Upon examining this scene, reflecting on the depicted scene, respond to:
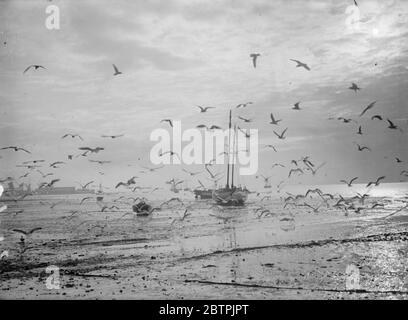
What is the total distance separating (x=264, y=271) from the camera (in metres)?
9.05

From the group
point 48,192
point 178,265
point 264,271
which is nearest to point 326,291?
point 264,271

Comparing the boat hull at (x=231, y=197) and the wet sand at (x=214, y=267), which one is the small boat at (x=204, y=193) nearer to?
the boat hull at (x=231, y=197)

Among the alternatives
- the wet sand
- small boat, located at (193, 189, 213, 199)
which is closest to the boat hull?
small boat, located at (193, 189, 213, 199)

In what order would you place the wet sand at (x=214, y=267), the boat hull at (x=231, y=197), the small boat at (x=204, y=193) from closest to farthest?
the wet sand at (x=214, y=267)
the boat hull at (x=231, y=197)
the small boat at (x=204, y=193)

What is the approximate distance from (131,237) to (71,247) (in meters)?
3.06

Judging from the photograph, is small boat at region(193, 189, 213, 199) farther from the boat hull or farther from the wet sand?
the wet sand

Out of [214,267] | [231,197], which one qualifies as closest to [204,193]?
[231,197]

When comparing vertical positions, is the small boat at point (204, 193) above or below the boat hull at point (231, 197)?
above

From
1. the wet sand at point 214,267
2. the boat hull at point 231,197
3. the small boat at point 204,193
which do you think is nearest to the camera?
the wet sand at point 214,267

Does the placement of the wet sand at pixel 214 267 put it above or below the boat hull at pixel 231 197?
below

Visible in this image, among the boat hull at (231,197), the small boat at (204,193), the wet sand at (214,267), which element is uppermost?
the small boat at (204,193)

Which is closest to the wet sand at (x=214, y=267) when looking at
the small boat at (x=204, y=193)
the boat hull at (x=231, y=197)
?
the boat hull at (x=231, y=197)

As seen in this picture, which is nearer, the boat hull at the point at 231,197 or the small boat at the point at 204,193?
the boat hull at the point at 231,197
